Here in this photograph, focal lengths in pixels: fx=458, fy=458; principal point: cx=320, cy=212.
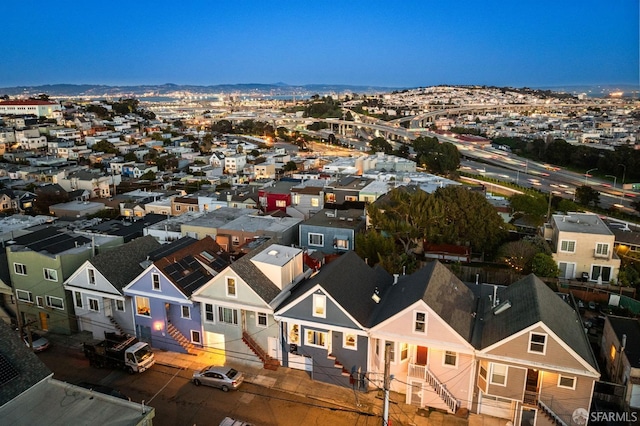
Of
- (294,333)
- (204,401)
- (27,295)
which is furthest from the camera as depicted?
(27,295)

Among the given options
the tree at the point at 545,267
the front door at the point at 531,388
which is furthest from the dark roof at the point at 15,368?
the tree at the point at 545,267

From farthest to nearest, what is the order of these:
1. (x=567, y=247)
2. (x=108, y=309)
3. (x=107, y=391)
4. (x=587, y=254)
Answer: (x=567, y=247) < (x=587, y=254) < (x=108, y=309) < (x=107, y=391)

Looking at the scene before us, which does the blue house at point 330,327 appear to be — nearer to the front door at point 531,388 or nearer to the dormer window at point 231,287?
the dormer window at point 231,287

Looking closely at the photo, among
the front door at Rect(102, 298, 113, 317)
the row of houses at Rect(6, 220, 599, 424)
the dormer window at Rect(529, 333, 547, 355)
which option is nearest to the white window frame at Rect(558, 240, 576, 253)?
the row of houses at Rect(6, 220, 599, 424)

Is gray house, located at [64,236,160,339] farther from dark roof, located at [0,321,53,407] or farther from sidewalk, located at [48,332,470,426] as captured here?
dark roof, located at [0,321,53,407]

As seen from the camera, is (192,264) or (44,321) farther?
(44,321)

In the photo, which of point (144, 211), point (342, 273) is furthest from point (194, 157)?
point (342, 273)

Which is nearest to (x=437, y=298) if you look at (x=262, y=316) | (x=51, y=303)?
(x=262, y=316)

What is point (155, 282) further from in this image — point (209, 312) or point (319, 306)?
point (319, 306)
